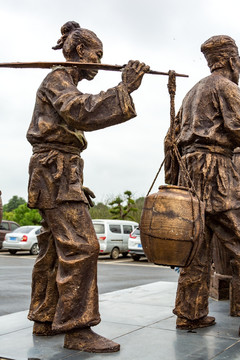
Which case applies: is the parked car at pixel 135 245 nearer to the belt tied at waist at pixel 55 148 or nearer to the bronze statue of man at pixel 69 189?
the bronze statue of man at pixel 69 189

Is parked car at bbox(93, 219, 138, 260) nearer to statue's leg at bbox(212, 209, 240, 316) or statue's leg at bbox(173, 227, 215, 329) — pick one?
statue's leg at bbox(173, 227, 215, 329)

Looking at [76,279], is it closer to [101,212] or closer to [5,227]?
[5,227]

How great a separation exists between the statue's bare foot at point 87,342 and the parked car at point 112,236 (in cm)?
1646

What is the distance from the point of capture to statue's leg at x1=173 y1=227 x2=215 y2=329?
14.8 ft

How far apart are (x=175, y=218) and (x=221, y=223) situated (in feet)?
3.03

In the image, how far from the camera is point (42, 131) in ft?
12.9

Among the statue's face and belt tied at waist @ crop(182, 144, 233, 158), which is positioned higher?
the statue's face

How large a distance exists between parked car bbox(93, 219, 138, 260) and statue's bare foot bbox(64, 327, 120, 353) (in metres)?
16.5

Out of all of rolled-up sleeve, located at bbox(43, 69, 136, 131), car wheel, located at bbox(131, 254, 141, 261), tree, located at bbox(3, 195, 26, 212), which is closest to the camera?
rolled-up sleeve, located at bbox(43, 69, 136, 131)

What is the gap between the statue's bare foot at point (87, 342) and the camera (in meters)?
3.70

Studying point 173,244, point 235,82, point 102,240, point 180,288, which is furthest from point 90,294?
point 102,240

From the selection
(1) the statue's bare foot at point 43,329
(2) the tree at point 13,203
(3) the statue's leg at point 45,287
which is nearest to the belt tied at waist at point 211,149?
(3) the statue's leg at point 45,287

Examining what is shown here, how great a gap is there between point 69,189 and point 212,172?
4.30 feet

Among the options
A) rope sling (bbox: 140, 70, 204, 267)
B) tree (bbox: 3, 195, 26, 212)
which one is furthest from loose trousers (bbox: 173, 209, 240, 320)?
tree (bbox: 3, 195, 26, 212)
